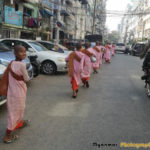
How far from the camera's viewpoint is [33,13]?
893 inches

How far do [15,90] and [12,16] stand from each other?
1656cm

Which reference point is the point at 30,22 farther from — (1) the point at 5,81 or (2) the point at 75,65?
(1) the point at 5,81

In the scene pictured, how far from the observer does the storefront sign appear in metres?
17.1

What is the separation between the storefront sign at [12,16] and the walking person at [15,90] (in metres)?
15.5

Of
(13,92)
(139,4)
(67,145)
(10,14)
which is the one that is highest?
(139,4)

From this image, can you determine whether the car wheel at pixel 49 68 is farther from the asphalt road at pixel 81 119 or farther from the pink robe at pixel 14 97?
the pink robe at pixel 14 97

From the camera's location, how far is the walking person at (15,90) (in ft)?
9.87

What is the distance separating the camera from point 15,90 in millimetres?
3105

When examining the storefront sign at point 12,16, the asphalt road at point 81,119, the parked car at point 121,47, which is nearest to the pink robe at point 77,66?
the asphalt road at point 81,119

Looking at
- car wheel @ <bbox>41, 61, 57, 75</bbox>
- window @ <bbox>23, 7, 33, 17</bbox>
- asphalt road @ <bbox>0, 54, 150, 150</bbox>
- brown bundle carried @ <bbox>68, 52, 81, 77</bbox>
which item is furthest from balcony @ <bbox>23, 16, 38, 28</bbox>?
brown bundle carried @ <bbox>68, 52, 81, 77</bbox>

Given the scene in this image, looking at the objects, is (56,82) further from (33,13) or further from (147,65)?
(33,13)

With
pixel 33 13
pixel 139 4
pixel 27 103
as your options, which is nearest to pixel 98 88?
pixel 27 103

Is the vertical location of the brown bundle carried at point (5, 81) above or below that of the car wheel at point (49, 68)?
above

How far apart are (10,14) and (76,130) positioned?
16.4 m
